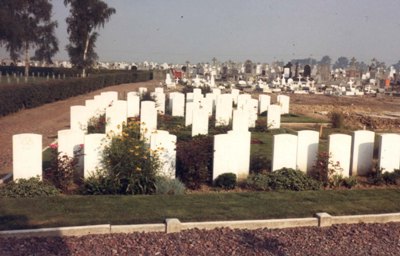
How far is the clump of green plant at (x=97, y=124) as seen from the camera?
12982 mm

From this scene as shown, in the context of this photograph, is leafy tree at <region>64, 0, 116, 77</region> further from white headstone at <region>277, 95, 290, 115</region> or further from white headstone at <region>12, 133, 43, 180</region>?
white headstone at <region>12, 133, 43, 180</region>

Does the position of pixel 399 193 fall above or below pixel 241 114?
below

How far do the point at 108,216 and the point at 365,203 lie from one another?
13.6ft

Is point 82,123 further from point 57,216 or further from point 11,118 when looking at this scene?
point 11,118

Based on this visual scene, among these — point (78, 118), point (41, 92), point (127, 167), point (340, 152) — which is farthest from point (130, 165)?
point (41, 92)

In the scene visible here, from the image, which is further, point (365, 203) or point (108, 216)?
point (365, 203)

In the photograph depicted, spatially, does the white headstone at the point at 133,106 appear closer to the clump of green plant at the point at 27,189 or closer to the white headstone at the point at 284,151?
the white headstone at the point at 284,151

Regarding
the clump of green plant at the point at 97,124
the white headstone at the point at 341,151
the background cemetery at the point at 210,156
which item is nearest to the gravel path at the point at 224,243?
the background cemetery at the point at 210,156

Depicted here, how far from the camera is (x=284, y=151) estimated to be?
9.28 metres

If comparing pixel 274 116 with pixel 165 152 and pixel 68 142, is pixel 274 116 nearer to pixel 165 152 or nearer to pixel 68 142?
pixel 165 152

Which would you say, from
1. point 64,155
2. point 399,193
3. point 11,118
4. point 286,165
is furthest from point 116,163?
point 11,118

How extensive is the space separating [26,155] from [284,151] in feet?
15.5

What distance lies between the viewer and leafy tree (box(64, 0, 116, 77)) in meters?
52.7

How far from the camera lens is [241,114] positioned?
13.2m
